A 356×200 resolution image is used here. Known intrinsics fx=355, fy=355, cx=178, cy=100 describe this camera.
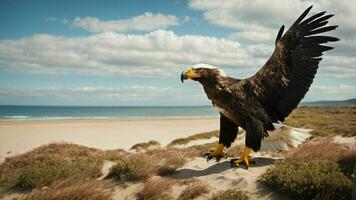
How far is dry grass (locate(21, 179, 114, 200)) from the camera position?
610cm

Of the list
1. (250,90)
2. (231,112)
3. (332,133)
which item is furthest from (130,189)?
(332,133)

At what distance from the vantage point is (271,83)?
22.8 ft

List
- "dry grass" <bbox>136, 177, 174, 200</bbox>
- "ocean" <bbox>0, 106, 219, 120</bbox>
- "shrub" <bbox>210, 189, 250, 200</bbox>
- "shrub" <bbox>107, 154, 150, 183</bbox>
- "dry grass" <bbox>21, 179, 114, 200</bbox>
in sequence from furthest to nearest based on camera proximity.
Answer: "ocean" <bbox>0, 106, 219, 120</bbox>
"shrub" <bbox>107, 154, 150, 183</bbox>
"dry grass" <bbox>136, 177, 174, 200</bbox>
"dry grass" <bbox>21, 179, 114, 200</bbox>
"shrub" <bbox>210, 189, 250, 200</bbox>

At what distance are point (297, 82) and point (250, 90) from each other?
1040 millimetres

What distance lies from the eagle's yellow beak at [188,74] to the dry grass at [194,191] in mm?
1967

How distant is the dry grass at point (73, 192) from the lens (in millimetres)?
6098

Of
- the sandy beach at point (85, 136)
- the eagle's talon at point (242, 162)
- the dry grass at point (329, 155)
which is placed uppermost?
the dry grass at point (329, 155)

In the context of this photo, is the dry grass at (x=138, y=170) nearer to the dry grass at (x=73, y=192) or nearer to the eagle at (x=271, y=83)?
the dry grass at (x=73, y=192)

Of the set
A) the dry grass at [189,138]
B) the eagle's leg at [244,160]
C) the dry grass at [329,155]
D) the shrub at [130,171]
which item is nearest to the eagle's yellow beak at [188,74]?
the eagle's leg at [244,160]

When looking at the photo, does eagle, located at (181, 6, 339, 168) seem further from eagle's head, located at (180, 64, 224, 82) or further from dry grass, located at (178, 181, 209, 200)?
dry grass, located at (178, 181, 209, 200)

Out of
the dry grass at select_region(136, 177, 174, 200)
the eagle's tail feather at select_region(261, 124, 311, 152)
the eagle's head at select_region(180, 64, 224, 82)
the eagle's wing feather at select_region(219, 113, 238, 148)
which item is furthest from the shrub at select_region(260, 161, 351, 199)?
the eagle's head at select_region(180, 64, 224, 82)

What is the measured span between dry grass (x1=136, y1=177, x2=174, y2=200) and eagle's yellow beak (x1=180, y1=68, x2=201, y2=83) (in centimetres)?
200

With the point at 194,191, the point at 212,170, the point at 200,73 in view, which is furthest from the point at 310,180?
the point at 200,73

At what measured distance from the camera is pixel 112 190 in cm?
707
